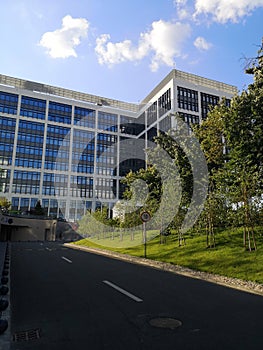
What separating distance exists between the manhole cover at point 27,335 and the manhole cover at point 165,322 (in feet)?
6.84

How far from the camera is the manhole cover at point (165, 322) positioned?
5302 millimetres

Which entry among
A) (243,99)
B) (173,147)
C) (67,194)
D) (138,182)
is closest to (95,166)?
(67,194)

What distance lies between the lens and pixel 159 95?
72062 mm

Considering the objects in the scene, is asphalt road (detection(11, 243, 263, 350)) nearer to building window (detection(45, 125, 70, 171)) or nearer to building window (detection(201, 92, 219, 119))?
building window (detection(201, 92, 219, 119))

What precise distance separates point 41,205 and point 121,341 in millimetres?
70393

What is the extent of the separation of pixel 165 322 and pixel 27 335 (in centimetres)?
252

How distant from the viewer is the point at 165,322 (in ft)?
18.1

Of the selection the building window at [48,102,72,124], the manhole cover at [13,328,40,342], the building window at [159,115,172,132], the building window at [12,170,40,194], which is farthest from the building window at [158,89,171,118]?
the manhole cover at [13,328,40,342]

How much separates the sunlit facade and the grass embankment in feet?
160

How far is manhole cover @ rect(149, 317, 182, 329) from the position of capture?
17.4 ft

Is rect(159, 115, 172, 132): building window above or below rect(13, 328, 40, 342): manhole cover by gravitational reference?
above

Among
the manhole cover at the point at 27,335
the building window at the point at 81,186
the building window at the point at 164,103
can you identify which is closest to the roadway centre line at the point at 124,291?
the manhole cover at the point at 27,335

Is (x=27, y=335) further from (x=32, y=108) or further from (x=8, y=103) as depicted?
(x=32, y=108)

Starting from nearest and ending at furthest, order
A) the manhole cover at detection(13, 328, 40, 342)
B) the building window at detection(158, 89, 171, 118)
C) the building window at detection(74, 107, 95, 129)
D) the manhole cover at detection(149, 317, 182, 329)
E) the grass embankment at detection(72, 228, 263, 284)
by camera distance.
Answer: the manhole cover at detection(13, 328, 40, 342) < the manhole cover at detection(149, 317, 182, 329) < the grass embankment at detection(72, 228, 263, 284) < the building window at detection(158, 89, 171, 118) < the building window at detection(74, 107, 95, 129)
